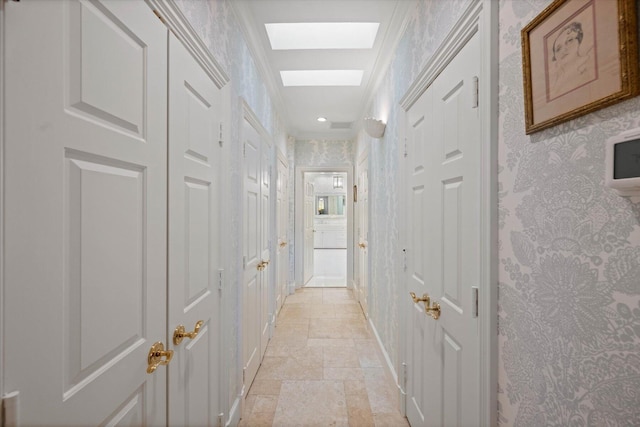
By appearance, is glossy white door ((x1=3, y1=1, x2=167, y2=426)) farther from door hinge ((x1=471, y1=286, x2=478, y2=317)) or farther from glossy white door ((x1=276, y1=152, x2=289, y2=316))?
glossy white door ((x1=276, y1=152, x2=289, y2=316))

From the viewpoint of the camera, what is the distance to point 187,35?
3.63 feet

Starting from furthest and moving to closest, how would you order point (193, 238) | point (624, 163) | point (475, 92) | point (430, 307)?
1. point (430, 307)
2. point (193, 238)
3. point (475, 92)
4. point (624, 163)

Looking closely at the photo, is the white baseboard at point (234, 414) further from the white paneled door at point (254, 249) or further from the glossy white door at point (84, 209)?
the glossy white door at point (84, 209)

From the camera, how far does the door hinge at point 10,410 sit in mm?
487

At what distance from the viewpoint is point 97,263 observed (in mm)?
698

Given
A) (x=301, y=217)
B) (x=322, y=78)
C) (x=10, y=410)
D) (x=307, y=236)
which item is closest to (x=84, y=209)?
(x=10, y=410)

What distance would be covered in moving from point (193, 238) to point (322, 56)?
1979 mm

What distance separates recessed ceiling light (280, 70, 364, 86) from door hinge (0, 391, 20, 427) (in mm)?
3060

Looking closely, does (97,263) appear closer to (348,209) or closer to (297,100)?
(297,100)

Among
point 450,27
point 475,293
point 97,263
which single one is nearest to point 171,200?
point 97,263

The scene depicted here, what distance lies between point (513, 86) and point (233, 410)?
6.84ft

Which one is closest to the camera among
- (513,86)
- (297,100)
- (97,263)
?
(97,263)

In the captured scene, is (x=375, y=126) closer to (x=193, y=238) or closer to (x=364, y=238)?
(x=364, y=238)

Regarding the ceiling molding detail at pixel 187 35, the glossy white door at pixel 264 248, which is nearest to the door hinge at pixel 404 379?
the glossy white door at pixel 264 248
